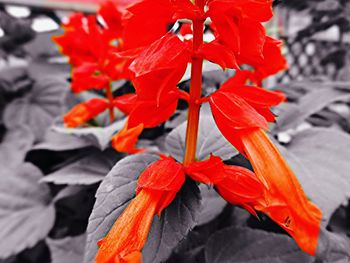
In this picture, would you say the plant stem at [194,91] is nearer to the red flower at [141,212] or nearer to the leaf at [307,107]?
the red flower at [141,212]

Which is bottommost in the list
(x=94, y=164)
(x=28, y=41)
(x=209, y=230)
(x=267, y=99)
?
(x=209, y=230)

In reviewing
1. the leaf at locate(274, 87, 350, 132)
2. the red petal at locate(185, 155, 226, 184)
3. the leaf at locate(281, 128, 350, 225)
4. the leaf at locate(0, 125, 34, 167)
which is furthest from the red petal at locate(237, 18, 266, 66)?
the leaf at locate(0, 125, 34, 167)

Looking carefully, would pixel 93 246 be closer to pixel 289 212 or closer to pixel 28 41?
pixel 289 212

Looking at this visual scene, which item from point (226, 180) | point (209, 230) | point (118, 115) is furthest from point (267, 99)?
point (118, 115)

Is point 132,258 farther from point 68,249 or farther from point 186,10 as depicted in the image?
point 68,249

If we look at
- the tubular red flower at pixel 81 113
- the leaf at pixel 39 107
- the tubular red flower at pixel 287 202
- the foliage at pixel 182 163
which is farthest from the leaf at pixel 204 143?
the leaf at pixel 39 107

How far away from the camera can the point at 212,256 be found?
49 centimetres

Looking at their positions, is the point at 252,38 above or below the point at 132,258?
above

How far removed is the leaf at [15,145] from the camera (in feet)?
2.71

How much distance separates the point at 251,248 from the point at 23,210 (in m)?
0.44

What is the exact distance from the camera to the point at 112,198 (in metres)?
0.37

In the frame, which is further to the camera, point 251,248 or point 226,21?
point 251,248

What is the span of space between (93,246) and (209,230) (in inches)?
11.8

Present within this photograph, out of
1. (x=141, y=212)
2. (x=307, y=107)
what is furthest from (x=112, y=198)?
(x=307, y=107)
